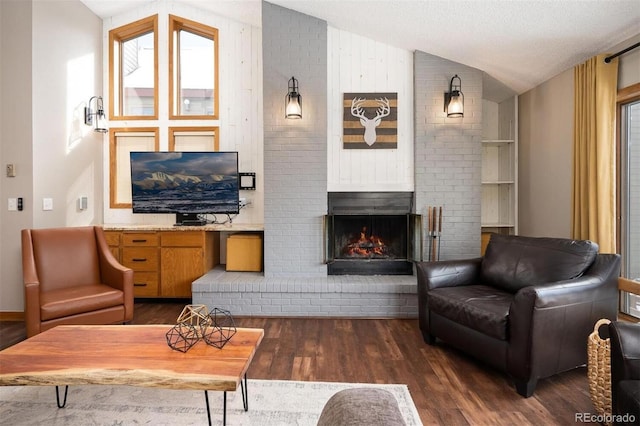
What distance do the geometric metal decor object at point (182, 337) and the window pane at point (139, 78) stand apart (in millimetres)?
3634

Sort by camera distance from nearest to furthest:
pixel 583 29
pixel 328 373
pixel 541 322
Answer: pixel 541 322, pixel 328 373, pixel 583 29

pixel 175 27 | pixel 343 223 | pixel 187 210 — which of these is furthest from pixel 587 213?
pixel 175 27

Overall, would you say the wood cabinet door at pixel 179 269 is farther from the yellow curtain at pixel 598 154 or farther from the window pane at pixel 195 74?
the yellow curtain at pixel 598 154

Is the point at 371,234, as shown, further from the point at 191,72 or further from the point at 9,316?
the point at 9,316

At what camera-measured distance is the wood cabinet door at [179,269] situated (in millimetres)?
3846

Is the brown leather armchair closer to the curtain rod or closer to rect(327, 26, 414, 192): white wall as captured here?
rect(327, 26, 414, 192): white wall

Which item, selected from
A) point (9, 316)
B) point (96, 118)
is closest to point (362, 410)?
point (9, 316)

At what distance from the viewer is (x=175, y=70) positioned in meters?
4.49

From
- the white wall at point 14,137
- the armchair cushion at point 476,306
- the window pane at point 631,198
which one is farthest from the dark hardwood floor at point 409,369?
the window pane at point 631,198

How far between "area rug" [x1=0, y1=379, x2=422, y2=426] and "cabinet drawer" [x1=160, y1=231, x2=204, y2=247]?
1891 millimetres

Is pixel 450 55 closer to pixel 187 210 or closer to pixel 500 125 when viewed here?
pixel 500 125

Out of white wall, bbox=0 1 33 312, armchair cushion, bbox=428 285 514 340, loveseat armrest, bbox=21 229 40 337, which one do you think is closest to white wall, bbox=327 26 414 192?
armchair cushion, bbox=428 285 514 340

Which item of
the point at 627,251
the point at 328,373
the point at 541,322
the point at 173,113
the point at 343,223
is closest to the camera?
the point at 541,322

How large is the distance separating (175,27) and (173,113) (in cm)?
115
